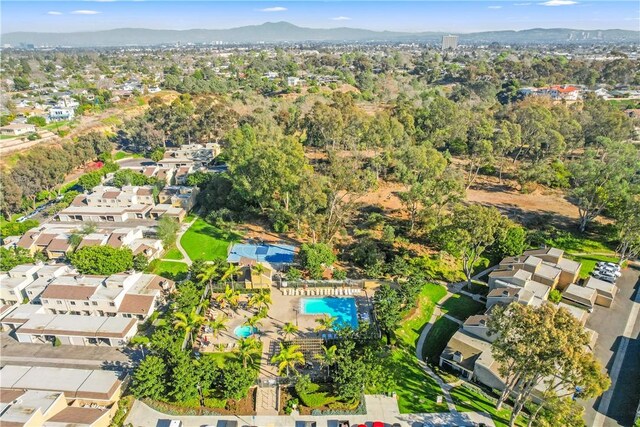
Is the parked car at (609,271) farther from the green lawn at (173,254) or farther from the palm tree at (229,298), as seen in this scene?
the green lawn at (173,254)

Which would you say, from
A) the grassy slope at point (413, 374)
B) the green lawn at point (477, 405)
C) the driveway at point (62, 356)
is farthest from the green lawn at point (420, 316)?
the driveway at point (62, 356)

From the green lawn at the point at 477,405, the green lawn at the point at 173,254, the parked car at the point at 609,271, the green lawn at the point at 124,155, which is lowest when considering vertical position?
the green lawn at the point at 477,405

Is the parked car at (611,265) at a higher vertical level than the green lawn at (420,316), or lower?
higher

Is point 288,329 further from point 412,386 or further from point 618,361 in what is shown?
point 618,361

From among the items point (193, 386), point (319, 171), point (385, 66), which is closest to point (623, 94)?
point (385, 66)

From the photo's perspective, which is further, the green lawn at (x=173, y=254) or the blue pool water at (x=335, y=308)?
the green lawn at (x=173, y=254)

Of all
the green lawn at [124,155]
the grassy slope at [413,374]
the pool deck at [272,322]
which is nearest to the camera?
the grassy slope at [413,374]

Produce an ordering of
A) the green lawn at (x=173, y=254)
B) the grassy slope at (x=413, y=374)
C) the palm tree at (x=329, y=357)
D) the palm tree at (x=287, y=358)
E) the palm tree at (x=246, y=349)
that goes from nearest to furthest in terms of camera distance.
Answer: the grassy slope at (x=413, y=374) → the palm tree at (x=287, y=358) → the palm tree at (x=329, y=357) → the palm tree at (x=246, y=349) → the green lawn at (x=173, y=254)
